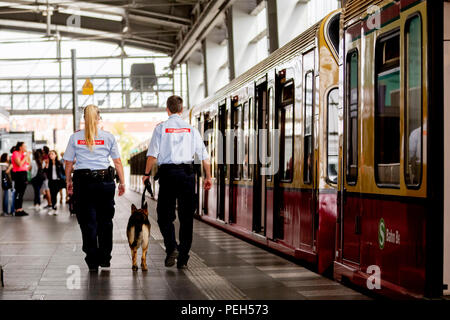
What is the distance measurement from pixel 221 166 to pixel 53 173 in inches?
316

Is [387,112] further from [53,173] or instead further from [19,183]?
[53,173]

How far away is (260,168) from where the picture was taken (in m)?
12.1

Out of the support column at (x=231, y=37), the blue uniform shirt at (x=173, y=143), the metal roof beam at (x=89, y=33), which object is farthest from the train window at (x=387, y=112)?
the metal roof beam at (x=89, y=33)

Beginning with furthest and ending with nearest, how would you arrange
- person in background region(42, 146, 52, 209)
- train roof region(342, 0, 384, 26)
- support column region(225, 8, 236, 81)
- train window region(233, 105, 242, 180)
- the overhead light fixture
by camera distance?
the overhead light fixture < support column region(225, 8, 236, 81) < person in background region(42, 146, 52, 209) < train window region(233, 105, 242, 180) < train roof region(342, 0, 384, 26)

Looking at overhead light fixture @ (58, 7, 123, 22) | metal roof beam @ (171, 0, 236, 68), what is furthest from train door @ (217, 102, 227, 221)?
overhead light fixture @ (58, 7, 123, 22)

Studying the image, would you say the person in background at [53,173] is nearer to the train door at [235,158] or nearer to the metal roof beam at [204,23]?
the metal roof beam at [204,23]

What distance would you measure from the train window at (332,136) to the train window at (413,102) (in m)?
2.82

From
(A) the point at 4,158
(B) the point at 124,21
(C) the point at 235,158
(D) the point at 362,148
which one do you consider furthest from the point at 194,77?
(D) the point at 362,148

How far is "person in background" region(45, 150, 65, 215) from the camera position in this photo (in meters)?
22.3

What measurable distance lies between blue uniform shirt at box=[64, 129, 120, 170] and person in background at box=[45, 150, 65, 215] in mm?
13117

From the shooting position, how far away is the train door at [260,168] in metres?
12.1

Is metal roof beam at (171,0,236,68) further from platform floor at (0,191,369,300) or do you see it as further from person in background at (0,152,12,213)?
platform floor at (0,191,369,300)

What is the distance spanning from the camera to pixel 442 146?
19.2 feet

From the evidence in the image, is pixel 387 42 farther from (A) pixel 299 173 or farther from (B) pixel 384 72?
(A) pixel 299 173
